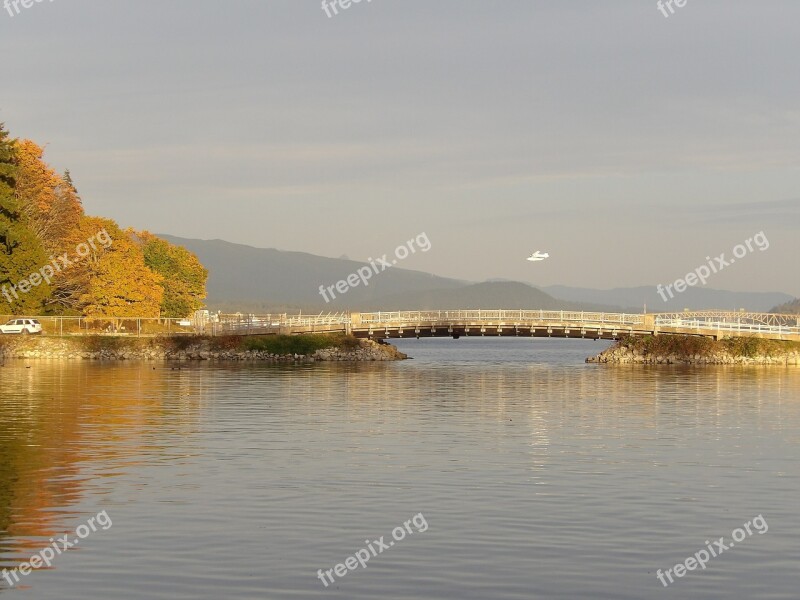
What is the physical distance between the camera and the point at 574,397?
66.9 metres

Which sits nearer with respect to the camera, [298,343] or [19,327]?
[19,327]

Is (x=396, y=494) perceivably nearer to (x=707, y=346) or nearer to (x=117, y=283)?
(x=707, y=346)

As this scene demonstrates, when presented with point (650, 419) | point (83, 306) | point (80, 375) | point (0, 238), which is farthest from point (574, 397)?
point (83, 306)

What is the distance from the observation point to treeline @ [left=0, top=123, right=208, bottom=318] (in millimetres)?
111000

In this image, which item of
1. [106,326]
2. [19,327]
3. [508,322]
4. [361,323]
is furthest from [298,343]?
[19,327]

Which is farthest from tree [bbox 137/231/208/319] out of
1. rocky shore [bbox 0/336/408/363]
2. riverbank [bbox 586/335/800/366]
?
riverbank [bbox 586/335/800/366]

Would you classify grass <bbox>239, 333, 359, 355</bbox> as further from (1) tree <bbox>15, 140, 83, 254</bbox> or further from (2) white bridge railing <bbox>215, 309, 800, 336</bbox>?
(1) tree <bbox>15, 140, 83, 254</bbox>

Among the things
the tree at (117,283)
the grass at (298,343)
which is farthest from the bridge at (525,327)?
the tree at (117,283)

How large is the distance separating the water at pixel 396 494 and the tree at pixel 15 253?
48.2m

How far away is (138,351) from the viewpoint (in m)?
111

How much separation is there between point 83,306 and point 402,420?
7914cm

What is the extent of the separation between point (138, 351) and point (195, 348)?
15.7ft

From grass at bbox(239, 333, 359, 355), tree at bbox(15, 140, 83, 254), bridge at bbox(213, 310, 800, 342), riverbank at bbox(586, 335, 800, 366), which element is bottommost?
riverbank at bbox(586, 335, 800, 366)

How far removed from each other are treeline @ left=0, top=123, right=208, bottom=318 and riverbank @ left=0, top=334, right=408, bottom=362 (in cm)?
593
